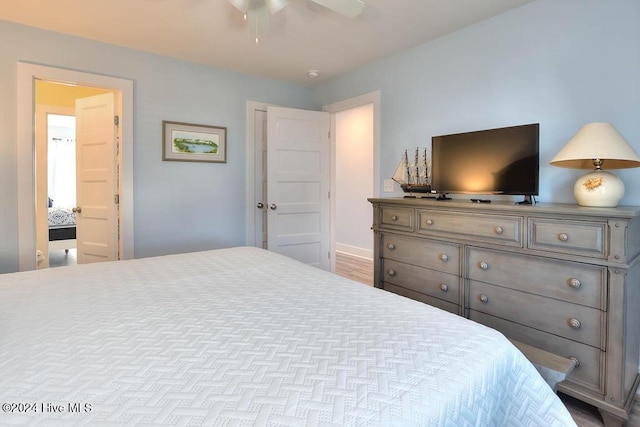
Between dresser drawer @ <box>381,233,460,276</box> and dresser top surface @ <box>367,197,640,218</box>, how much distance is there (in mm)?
256

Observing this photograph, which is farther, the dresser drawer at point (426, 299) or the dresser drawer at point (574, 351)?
the dresser drawer at point (426, 299)

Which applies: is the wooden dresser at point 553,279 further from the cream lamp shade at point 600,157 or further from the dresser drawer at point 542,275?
the cream lamp shade at point 600,157

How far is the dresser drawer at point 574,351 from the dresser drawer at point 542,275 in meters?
0.22

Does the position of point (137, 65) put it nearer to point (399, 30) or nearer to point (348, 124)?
point (399, 30)

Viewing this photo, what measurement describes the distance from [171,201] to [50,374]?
284 centimetres

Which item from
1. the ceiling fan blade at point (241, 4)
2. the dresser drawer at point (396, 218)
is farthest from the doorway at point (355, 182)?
the ceiling fan blade at point (241, 4)

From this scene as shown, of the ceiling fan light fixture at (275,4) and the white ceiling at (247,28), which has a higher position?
the white ceiling at (247,28)

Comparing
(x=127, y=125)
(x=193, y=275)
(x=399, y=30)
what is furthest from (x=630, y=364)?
(x=127, y=125)

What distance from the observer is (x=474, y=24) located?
2654 mm

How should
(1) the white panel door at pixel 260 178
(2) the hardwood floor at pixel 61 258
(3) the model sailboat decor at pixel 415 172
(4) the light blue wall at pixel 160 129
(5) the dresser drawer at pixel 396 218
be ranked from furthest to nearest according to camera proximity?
(2) the hardwood floor at pixel 61 258
(1) the white panel door at pixel 260 178
(3) the model sailboat decor at pixel 415 172
(4) the light blue wall at pixel 160 129
(5) the dresser drawer at pixel 396 218

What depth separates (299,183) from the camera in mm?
3971

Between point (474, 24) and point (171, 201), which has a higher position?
point (474, 24)

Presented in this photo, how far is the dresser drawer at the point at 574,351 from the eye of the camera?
1700 mm

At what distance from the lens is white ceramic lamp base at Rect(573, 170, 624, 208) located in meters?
1.79
